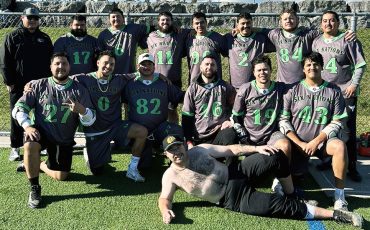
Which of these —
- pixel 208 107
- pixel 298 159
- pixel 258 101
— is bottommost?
pixel 298 159

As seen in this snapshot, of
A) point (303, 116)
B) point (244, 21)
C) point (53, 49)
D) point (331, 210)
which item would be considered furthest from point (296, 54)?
point (53, 49)

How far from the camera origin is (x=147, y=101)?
555 cm

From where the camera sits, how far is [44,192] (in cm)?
502

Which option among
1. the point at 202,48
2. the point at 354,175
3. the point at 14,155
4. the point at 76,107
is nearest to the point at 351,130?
the point at 354,175

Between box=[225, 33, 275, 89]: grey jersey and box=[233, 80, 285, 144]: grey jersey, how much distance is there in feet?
2.75

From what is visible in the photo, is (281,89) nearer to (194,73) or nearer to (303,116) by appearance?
(303,116)

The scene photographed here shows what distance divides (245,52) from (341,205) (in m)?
2.39

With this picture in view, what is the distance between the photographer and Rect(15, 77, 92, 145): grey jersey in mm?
5066

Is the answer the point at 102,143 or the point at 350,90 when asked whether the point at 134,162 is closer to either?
the point at 102,143

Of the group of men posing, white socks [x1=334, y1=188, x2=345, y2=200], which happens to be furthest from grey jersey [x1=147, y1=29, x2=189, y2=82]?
white socks [x1=334, y1=188, x2=345, y2=200]

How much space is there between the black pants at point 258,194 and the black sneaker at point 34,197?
73.0 inches

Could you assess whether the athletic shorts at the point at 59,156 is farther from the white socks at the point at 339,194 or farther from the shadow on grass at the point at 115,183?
the white socks at the point at 339,194

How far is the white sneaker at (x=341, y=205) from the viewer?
4.40 meters

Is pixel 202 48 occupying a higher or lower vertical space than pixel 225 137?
higher
